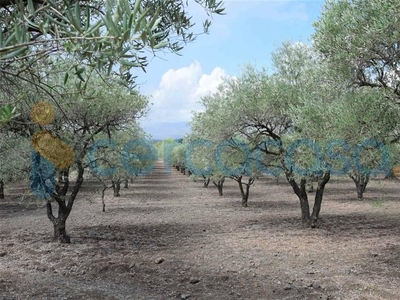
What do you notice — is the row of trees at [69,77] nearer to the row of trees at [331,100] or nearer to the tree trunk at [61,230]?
the tree trunk at [61,230]

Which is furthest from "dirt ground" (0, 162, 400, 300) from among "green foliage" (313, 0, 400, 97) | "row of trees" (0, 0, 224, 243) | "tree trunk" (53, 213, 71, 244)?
"green foliage" (313, 0, 400, 97)

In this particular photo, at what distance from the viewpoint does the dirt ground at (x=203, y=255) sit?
7.91 meters

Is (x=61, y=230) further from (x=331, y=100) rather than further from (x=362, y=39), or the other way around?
(x=362, y=39)

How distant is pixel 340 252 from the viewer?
35.1 ft

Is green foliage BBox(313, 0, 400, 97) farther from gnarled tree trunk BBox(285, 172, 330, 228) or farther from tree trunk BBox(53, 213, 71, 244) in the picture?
tree trunk BBox(53, 213, 71, 244)

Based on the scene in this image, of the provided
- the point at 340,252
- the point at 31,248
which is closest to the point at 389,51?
the point at 340,252

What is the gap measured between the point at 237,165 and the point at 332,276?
10911 mm

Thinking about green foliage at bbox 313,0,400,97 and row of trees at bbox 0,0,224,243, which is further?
green foliage at bbox 313,0,400,97

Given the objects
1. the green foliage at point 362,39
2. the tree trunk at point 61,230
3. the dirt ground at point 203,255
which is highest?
the green foliage at point 362,39

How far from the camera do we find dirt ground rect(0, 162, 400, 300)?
7.91m

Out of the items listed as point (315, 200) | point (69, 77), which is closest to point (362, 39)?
point (69, 77)

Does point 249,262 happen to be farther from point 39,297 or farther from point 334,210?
point 334,210

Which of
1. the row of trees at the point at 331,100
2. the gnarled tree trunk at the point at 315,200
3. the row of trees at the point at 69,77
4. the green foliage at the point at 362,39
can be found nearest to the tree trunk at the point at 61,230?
the row of trees at the point at 69,77

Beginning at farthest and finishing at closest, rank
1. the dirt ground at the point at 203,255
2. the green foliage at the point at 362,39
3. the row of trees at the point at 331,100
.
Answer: the dirt ground at the point at 203,255 → the row of trees at the point at 331,100 → the green foliage at the point at 362,39
